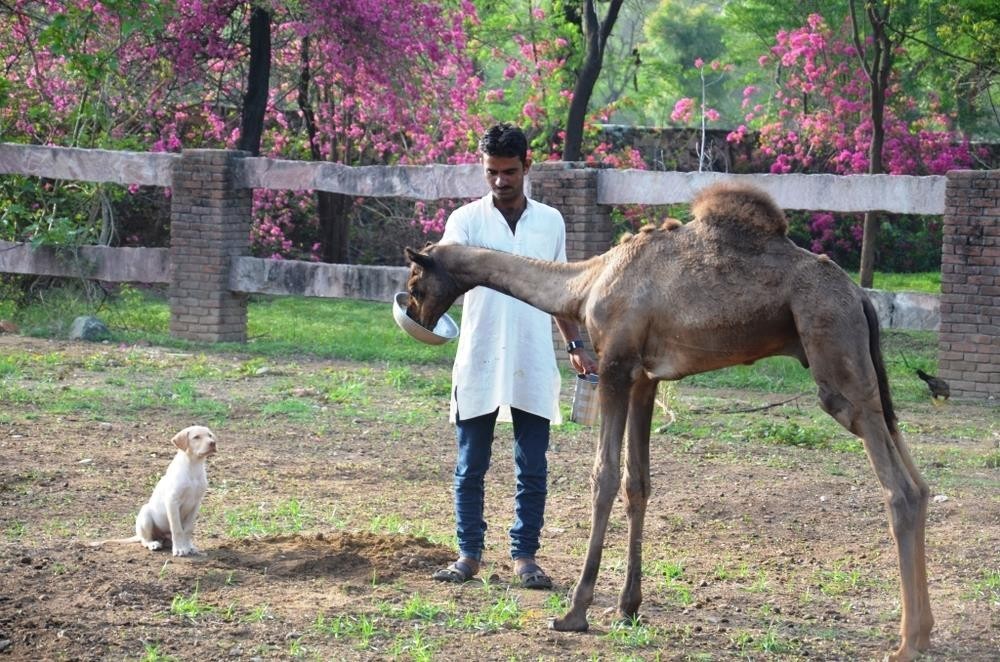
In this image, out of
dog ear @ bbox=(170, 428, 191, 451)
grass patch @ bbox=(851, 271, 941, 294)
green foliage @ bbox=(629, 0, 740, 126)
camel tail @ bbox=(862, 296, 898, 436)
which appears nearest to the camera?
camel tail @ bbox=(862, 296, 898, 436)

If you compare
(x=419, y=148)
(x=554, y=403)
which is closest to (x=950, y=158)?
(x=419, y=148)

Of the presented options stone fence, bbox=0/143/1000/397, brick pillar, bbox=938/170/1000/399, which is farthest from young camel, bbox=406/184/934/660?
brick pillar, bbox=938/170/1000/399

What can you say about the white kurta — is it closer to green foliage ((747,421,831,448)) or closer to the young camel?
the young camel

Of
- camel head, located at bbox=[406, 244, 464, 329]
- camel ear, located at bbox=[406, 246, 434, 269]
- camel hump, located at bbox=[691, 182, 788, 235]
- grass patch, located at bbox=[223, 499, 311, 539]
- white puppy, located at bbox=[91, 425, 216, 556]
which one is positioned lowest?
grass patch, located at bbox=[223, 499, 311, 539]

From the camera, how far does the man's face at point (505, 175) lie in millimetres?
6398

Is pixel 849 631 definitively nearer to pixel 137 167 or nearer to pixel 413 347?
pixel 413 347

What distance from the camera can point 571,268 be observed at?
6.25 meters

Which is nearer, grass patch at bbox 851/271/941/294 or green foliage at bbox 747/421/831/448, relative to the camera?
green foliage at bbox 747/421/831/448

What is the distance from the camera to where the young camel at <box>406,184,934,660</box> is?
5422mm

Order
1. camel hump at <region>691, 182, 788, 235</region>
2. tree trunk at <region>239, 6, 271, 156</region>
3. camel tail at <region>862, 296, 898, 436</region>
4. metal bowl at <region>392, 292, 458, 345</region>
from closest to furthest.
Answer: camel tail at <region>862, 296, 898, 436</region> → camel hump at <region>691, 182, 788, 235</region> → metal bowl at <region>392, 292, 458, 345</region> → tree trunk at <region>239, 6, 271, 156</region>

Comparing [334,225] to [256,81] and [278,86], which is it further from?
[256,81]

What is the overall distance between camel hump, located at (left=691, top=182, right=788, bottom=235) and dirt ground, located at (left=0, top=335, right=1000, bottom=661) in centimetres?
170

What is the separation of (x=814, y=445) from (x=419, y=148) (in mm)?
10500

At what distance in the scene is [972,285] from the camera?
483 inches
